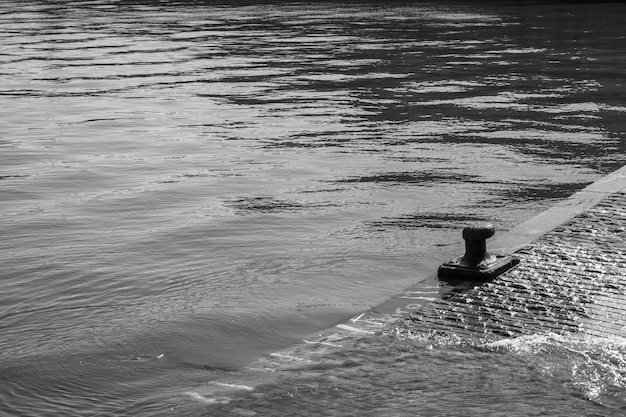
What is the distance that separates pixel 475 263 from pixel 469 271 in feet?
0.28

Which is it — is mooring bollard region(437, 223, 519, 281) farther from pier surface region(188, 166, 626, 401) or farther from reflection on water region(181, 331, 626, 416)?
reflection on water region(181, 331, 626, 416)

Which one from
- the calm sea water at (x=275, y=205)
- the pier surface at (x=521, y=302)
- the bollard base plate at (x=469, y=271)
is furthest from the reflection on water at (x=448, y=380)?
the bollard base plate at (x=469, y=271)

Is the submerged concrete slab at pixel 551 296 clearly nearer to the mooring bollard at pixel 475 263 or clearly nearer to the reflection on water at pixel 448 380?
the mooring bollard at pixel 475 263

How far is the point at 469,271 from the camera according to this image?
667cm

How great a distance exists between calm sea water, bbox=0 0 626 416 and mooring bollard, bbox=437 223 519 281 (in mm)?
651

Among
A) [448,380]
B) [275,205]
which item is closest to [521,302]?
[448,380]

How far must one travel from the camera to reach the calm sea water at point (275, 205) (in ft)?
17.5

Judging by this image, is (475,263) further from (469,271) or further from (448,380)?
(448,380)

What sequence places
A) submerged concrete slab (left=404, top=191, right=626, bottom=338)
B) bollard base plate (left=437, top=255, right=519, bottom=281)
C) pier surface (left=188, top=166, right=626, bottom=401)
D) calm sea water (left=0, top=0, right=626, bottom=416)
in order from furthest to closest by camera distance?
bollard base plate (left=437, top=255, right=519, bottom=281) < submerged concrete slab (left=404, top=191, right=626, bottom=338) < pier surface (left=188, top=166, right=626, bottom=401) < calm sea water (left=0, top=0, right=626, bottom=416)

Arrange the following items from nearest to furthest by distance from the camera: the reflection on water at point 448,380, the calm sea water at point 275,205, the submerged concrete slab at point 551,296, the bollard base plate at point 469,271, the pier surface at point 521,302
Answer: the reflection on water at point 448,380 → the calm sea water at point 275,205 → the pier surface at point 521,302 → the submerged concrete slab at point 551,296 → the bollard base plate at point 469,271

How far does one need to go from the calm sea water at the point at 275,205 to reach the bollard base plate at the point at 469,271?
0.63m

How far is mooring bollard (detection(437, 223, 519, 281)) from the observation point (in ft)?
21.9

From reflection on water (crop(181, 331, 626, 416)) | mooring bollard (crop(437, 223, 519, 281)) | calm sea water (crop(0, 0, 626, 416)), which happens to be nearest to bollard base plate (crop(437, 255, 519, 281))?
mooring bollard (crop(437, 223, 519, 281))

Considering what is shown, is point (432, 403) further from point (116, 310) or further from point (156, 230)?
point (156, 230)
